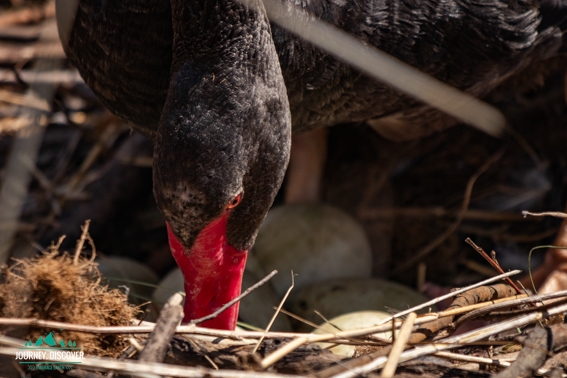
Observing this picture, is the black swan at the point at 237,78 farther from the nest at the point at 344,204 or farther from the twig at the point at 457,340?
the twig at the point at 457,340

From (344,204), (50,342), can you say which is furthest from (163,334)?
(344,204)

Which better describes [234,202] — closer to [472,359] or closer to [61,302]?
[61,302]

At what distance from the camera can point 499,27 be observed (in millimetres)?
2465

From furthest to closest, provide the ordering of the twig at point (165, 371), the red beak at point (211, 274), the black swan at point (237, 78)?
1. the red beak at point (211, 274)
2. the black swan at point (237, 78)
3. the twig at point (165, 371)

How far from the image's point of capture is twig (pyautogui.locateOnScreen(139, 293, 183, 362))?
5.01 feet

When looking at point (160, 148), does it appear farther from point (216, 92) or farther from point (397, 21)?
point (397, 21)

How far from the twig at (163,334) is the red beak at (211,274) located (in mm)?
411

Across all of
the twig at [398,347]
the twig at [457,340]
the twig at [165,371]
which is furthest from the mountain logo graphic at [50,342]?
the twig at [398,347]

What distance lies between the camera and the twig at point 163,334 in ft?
5.01

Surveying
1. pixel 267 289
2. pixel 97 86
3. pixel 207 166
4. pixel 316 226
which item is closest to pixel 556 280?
pixel 316 226

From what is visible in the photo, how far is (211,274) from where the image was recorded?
2.13 m

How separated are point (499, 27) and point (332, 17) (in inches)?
26.4

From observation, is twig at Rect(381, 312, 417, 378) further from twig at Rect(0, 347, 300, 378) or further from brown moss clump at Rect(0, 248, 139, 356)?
brown moss clump at Rect(0, 248, 139, 356)

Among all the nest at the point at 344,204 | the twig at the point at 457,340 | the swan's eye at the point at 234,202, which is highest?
the swan's eye at the point at 234,202
